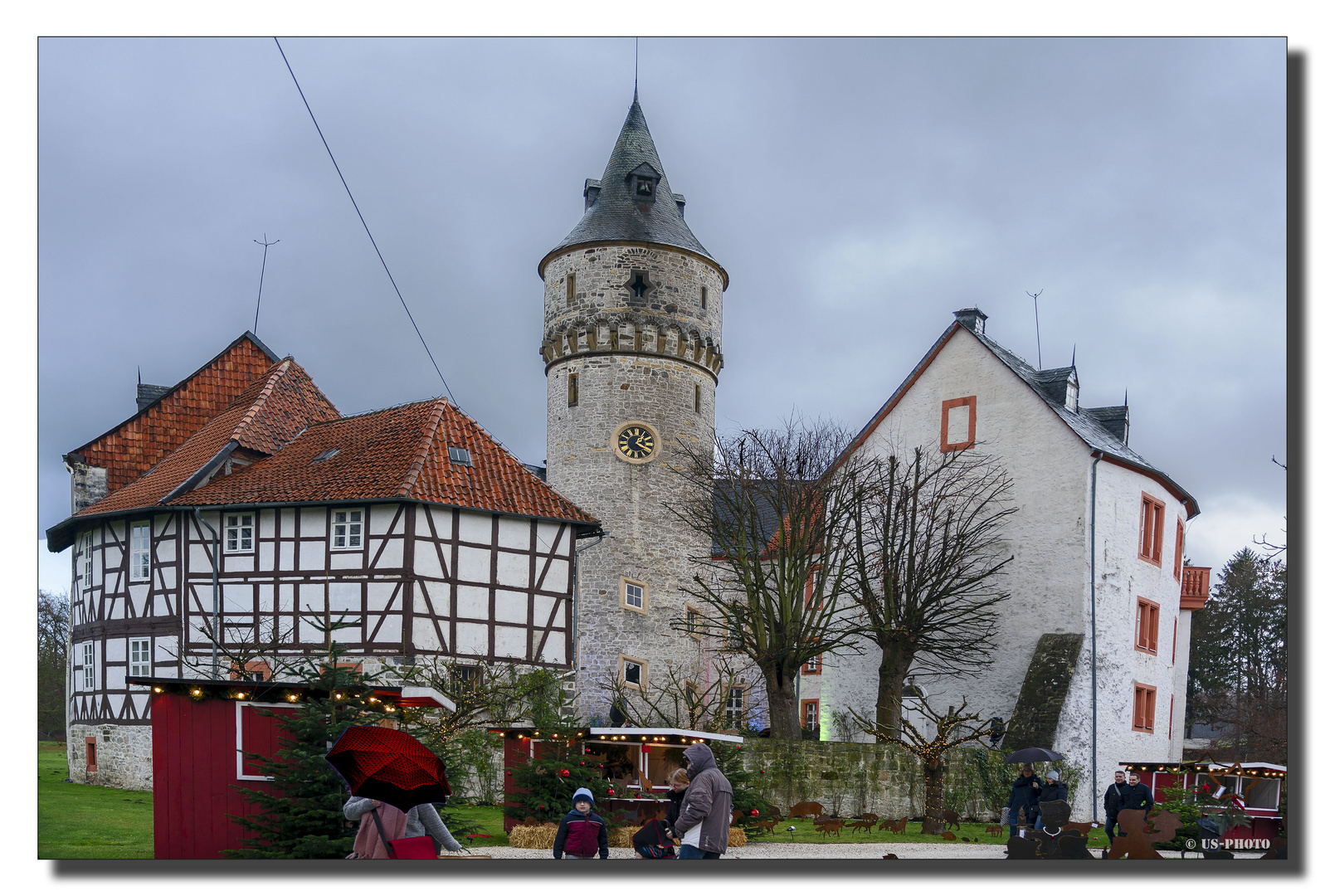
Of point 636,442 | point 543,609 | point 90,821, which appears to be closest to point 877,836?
point 543,609

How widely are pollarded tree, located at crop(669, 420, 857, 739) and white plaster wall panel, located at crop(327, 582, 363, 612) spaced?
7216 mm

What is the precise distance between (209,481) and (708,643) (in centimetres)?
1288

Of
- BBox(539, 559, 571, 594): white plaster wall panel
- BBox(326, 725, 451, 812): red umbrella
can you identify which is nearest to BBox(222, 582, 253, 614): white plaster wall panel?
BBox(539, 559, 571, 594): white plaster wall panel

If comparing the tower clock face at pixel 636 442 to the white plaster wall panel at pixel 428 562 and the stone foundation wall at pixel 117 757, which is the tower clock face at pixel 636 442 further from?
the stone foundation wall at pixel 117 757

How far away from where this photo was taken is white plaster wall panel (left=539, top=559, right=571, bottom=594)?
27859 mm

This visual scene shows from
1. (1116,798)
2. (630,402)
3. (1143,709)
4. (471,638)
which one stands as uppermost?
(630,402)

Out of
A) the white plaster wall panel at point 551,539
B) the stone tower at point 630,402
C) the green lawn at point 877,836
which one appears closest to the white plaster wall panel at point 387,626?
the white plaster wall panel at point 551,539

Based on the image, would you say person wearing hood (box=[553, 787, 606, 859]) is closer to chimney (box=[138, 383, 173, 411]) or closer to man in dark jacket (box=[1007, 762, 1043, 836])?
man in dark jacket (box=[1007, 762, 1043, 836])

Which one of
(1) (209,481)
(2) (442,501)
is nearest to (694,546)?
(2) (442,501)

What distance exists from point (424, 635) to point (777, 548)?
28.1 feet

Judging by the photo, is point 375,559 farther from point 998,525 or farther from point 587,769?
point 998,525

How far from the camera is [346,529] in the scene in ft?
85.0

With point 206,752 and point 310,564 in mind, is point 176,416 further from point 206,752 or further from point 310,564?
point 206,752

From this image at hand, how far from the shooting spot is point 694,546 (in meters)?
33.0
